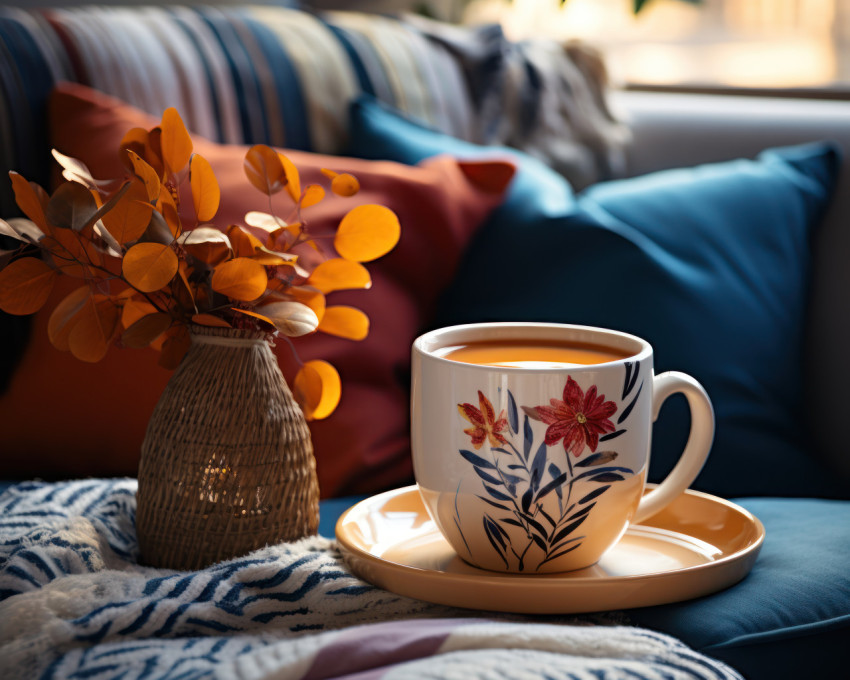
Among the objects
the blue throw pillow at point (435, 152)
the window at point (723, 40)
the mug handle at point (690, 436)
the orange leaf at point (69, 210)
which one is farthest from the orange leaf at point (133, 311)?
the window at point (723, 40)

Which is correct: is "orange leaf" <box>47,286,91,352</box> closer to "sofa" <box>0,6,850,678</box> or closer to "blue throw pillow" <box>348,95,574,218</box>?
"sofa" <box>0,6,850,678</box>

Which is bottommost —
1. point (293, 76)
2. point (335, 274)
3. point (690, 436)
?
point (690, 436)

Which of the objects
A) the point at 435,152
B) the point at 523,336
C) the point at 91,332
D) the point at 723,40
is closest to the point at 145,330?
the point at 91,332

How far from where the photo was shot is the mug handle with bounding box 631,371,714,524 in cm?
61

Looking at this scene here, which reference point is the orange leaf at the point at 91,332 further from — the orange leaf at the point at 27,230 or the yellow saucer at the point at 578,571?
the yellow saucer at the point at 578,571

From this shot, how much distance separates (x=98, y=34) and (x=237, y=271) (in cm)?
56

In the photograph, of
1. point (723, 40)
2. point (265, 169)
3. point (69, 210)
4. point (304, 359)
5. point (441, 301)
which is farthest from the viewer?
point (723, 40)

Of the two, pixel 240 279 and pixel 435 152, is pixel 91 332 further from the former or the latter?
pixel 435 152

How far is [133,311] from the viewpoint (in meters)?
0.63

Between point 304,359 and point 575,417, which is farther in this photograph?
point 304,359

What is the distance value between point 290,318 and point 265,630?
196 mm

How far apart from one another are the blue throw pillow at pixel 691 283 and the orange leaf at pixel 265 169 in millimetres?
346

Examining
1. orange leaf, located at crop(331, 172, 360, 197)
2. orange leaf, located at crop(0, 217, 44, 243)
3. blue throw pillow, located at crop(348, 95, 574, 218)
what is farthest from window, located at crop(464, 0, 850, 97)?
orange leaf, located at crop(0, 217, 44, 243)

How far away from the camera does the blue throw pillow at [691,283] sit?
2.96ft
